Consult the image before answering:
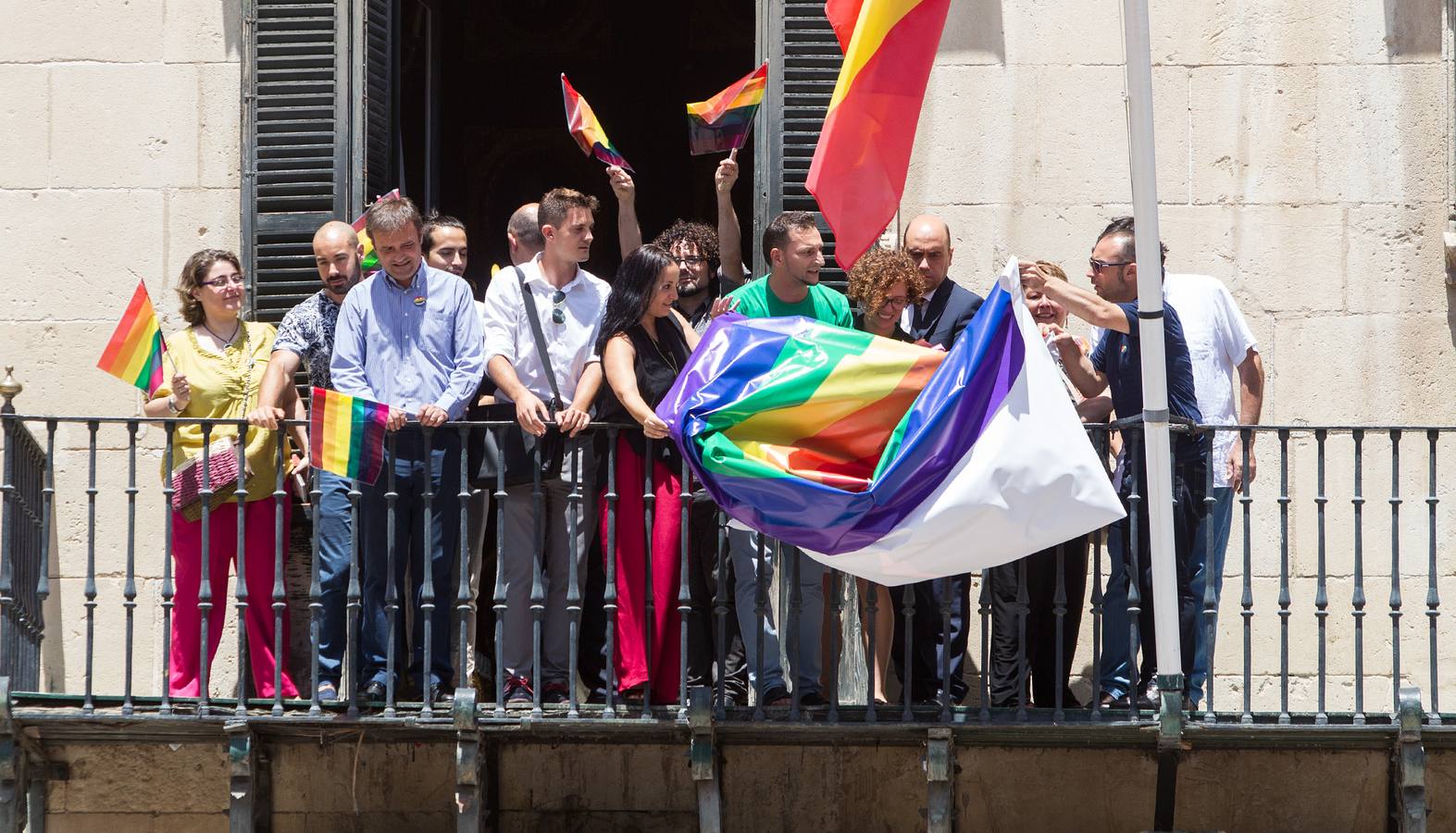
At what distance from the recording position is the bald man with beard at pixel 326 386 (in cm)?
745

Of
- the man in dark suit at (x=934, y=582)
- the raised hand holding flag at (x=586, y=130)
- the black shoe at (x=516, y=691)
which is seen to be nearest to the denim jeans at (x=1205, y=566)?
the man in dark suit at (x=934, y=582)

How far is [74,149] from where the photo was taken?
8.94 metres

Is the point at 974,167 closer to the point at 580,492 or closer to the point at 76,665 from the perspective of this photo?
the point at 580,492

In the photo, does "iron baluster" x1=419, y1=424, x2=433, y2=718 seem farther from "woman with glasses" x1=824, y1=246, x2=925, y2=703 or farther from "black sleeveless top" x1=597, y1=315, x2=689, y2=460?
"woman with glasses" x1=824, y1=246, x2=925, y2=703

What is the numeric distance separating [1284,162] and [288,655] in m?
4.64

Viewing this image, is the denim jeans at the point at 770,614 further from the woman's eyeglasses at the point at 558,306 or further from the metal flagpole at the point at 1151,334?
the metal flagpole at the point at 1151,334

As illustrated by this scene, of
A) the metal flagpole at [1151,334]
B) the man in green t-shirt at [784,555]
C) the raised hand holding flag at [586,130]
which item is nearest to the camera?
the metal flagpole at [1151,334]

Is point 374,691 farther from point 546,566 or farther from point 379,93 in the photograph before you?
point 379,93

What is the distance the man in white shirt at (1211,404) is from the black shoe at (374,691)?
2.63 m

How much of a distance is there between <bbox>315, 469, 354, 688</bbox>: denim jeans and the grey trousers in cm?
59

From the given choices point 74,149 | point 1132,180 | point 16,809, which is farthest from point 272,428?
point 1132,180

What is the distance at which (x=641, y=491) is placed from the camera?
7.50 meters

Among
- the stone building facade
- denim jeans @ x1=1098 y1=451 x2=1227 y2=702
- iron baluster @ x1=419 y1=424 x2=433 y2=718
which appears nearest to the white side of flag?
denim jeans @ x1=1098 y1=451 x2=1227 y2=702

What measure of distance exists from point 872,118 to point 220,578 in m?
2.96
